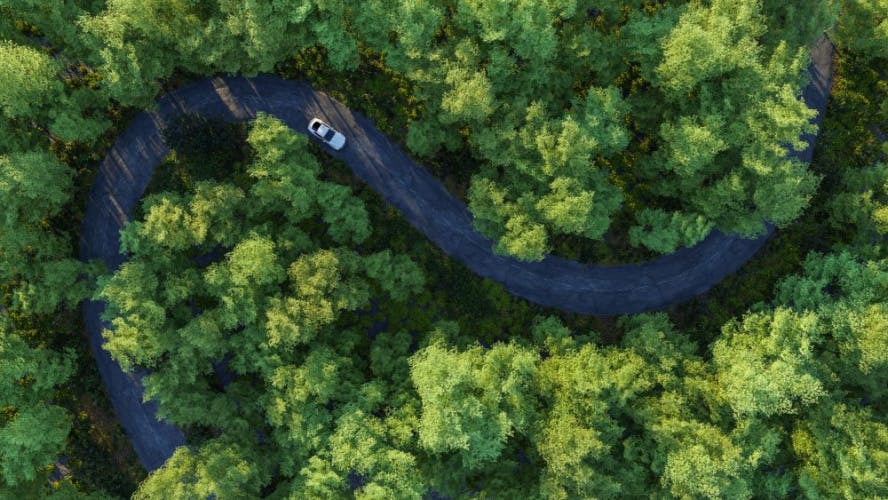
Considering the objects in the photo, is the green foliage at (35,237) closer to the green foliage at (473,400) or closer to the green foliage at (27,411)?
the green foliage at (27,411)

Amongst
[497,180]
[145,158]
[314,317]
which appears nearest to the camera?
[314,317]

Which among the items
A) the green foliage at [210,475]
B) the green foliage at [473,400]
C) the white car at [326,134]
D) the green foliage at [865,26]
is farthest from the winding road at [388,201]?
the green foliage at [473,400]

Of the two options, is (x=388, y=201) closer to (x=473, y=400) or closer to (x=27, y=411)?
(x=473, y=400)

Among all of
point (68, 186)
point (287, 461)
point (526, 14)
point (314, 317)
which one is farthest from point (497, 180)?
point (68, 186)

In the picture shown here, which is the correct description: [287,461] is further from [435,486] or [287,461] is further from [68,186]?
[68,186]

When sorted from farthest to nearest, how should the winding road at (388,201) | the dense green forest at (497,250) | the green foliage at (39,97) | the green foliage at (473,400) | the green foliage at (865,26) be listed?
1. the winding road at (388,201)
2. the green foliage at (865,26)
3. the dense green forest at (497,250)
4. the green foliage at (473,400)
5. the green foliage at (39,97)

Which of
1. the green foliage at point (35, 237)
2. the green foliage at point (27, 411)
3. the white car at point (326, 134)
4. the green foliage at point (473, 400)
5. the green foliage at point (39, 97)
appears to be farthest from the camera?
the white car at point (326, 134)
